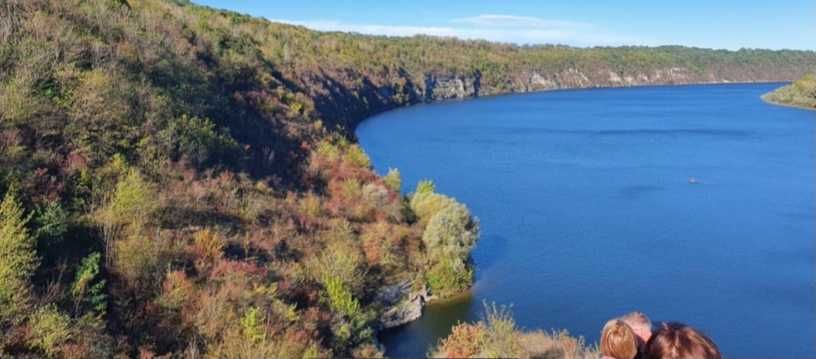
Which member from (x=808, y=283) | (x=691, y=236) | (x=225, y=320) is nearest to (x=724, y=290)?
(x=808, y=283)

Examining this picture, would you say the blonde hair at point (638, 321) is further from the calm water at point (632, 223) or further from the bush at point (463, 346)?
the calm water at point (632, 223)

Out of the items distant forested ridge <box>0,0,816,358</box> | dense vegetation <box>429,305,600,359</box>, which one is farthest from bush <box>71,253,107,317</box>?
dense vegetation <box>429,305,600,359</box>

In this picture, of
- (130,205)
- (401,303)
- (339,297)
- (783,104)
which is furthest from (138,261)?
(783,104)

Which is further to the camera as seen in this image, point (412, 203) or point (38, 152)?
point (412, 203)

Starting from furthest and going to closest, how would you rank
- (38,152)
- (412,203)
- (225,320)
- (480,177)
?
(480,177), (412,203), (38,152), (225,320)

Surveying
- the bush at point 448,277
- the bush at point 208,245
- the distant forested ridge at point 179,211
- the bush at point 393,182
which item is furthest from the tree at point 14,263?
the bush at point 393,182

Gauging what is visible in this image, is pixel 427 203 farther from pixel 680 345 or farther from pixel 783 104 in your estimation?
pixel 783 104

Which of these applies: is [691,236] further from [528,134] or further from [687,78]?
[687,78]

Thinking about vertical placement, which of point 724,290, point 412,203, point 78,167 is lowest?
point 724,290
